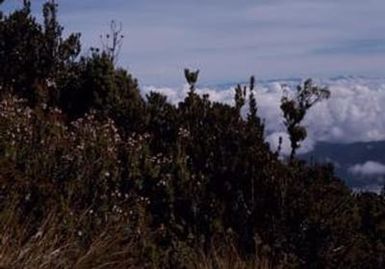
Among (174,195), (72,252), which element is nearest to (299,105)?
(174,195)

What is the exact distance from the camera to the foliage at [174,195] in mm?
8742

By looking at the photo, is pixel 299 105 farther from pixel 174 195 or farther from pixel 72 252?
pixel 72 252

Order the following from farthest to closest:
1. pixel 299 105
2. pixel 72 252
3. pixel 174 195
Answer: pixel 299 105 < pixel 174 195 < pixel 72 252

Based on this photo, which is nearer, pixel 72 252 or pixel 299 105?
pixel 72 252

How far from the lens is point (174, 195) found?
32.6 ft

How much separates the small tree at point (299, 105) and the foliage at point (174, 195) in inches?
0.5

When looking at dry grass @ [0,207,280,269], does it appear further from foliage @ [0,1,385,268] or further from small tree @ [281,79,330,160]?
small tree @ [281,79,330,160]

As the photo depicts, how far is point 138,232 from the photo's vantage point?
29.7 feet

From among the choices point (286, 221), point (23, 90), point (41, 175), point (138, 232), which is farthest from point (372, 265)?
point (23, 90)

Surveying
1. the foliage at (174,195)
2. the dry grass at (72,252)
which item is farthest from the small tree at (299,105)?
the dry grass at (72,252)

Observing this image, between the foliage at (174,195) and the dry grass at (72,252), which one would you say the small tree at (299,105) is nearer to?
the foliage at (174,195)

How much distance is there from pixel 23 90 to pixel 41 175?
15.0 ft

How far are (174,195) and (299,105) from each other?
235cm

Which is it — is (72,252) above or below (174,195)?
below
